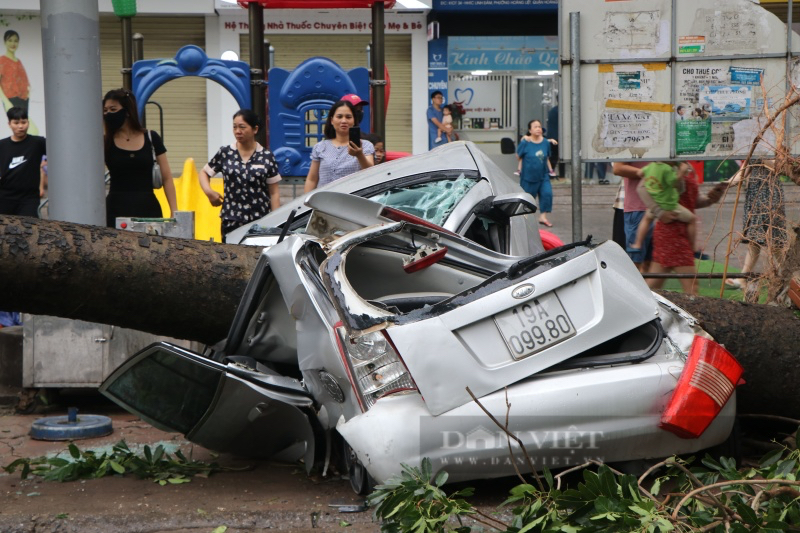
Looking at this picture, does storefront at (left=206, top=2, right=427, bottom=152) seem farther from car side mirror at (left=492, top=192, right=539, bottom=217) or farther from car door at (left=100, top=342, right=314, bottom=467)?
car door at (left=100, top=342, right=314, bottom=467)

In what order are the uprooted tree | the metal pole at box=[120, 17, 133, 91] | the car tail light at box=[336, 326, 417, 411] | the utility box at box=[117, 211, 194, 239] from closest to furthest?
→ the car tail light at box=[336, 326, 417, 411] → the uprooted tree → the utility box at box=[117, 211, 194, 239] → the metal pole at box=[120, 17, 133, 91]

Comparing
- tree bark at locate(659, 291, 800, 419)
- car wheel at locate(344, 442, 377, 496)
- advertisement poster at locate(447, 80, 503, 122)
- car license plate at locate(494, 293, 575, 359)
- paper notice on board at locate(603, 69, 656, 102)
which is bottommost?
car wheel at locate(344, 442, 377, 496)

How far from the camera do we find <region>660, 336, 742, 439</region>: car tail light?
165 inches

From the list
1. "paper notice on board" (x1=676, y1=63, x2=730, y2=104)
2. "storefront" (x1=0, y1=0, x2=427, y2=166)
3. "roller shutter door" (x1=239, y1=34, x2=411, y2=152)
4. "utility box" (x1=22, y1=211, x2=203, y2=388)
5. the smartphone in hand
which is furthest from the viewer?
"roller shutter door" (x1=239, y1=34, x2=411, y2=152)

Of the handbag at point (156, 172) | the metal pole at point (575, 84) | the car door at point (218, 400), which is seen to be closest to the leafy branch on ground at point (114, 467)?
the car door at point (218, 400)

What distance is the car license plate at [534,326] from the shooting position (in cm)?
423

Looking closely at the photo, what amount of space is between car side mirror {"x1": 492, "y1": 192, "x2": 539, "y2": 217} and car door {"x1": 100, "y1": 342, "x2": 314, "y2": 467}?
4.74 ft

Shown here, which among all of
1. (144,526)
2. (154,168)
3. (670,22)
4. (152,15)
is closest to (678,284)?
(670,22)

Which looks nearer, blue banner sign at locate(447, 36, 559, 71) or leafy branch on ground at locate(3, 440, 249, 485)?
leafy branch on ground at locate(3, 440, 249, 485)

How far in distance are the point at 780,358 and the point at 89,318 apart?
11.5 ft

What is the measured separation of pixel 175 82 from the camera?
25.9 metres

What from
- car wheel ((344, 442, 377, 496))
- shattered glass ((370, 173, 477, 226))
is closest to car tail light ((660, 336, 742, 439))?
→ car wheel ((344, 442, 377, 496))

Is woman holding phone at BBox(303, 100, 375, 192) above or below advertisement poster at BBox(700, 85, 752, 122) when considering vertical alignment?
below

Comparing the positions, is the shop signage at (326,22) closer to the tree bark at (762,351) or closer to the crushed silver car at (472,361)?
the tree bark at (762,351)
